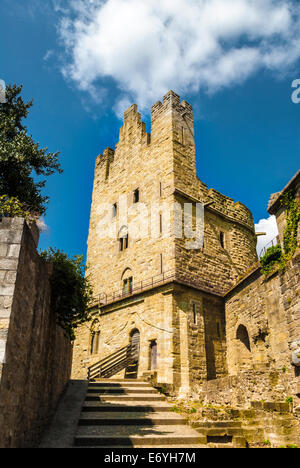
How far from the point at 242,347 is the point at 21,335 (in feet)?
41.1

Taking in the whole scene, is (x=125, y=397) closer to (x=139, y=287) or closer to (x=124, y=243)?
(x=139, y=287)

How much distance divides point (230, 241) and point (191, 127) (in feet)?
23.6

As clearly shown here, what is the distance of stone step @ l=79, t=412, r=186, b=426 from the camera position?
9.08 metres

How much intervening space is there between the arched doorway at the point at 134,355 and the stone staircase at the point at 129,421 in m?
2.84

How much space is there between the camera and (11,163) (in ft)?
32.7

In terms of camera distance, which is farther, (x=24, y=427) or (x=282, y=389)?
(x=282, y=389)

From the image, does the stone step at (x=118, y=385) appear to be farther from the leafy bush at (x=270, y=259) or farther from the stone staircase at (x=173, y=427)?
the leafy bush at (x=270, y=259)

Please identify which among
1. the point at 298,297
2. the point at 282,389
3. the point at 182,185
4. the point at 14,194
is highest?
the point at 182,185

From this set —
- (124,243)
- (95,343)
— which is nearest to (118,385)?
(95,343)

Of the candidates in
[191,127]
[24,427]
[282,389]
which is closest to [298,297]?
[282,389]

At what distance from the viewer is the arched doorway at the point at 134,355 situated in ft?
53.3

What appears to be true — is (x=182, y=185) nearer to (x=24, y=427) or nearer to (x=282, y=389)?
(x=282, y=389)
